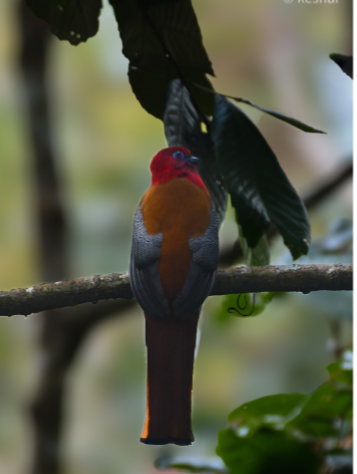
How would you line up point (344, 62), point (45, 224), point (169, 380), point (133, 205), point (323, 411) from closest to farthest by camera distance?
point (169, 380), point (344, 62), point (323, 411), point (133, 205), point (45, 224)

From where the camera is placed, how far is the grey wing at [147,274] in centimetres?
66

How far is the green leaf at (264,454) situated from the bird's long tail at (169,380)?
0.73ft

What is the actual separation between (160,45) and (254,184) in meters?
0.30

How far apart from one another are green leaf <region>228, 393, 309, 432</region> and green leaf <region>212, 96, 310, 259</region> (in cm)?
30

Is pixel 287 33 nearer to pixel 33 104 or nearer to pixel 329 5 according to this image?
pixel 329 5

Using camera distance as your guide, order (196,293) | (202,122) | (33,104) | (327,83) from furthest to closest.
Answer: (33,104) < (327,83) < (202,122) < (196,293)

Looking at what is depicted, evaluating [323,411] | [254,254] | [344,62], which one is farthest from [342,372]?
[344,62]

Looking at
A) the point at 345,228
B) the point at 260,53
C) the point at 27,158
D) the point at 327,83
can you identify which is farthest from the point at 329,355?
the point at 27,158

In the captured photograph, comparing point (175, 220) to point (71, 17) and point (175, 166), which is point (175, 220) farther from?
point (71, 17)

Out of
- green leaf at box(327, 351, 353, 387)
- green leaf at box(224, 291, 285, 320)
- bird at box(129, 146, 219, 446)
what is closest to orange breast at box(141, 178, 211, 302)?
bird at box(129, 146, 219, 446)

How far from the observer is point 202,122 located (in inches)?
32.8

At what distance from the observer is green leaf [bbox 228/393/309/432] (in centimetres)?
90

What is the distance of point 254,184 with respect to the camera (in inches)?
30.0

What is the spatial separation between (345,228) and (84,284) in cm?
66
